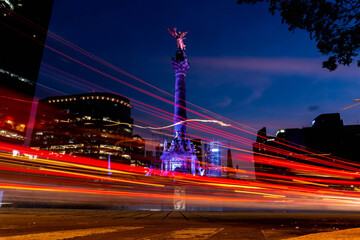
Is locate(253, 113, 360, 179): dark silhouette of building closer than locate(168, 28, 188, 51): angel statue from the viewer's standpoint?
No

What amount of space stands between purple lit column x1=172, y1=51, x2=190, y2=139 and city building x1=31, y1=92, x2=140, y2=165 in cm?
6035

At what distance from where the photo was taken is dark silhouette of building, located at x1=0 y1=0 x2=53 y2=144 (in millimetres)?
61594

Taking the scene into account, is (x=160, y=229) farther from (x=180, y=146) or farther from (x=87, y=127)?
(x=87, y=127)

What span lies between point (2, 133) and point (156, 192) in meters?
64.3

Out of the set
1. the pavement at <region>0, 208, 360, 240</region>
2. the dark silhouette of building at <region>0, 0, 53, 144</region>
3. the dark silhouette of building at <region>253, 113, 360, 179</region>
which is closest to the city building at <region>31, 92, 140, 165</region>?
the dark silhouette of building at <region>0, 0, 53, 144</region>

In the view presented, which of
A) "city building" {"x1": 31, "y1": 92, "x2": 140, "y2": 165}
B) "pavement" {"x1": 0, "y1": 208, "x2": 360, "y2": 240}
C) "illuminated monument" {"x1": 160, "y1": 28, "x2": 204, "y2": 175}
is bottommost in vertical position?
"pavement" {"x1": 0, "y1": 208, "x2": 360, "y2": 240}

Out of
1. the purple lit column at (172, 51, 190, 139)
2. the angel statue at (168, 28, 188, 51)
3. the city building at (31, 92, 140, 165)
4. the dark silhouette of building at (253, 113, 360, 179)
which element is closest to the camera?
the purple lit column at (172, 51, 190, 139)

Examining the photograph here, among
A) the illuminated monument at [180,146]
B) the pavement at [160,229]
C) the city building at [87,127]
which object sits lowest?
the pavement at [160,229]

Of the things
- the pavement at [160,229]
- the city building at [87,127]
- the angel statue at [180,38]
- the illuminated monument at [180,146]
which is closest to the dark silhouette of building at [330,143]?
the illuminated monument at [180,146]

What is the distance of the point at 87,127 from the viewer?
10656cm

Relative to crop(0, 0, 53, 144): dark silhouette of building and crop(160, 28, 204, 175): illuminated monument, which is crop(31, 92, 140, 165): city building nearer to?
crop(0, 0, 53, 144): dark silhouette of building

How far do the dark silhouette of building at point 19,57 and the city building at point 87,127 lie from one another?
3533 cm

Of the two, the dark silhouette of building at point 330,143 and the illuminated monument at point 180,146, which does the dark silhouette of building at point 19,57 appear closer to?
the illuminated monument at point 180,146

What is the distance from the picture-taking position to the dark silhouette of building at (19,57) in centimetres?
6159
